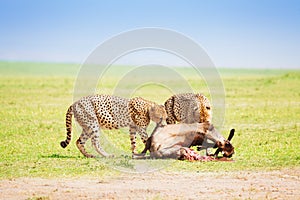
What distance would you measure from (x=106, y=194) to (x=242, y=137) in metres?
7.28

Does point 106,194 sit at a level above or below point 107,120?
below

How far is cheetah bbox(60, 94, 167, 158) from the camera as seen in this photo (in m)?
11.7

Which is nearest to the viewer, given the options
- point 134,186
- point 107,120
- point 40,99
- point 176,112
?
point 134,186

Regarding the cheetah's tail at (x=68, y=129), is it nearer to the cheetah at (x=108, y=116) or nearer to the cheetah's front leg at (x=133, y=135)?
the cheetah at (x=108, y=116)

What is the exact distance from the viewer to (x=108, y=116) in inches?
465

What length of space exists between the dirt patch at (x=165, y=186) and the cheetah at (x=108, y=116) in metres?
2.18

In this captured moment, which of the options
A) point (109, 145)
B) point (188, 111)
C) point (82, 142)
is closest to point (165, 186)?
point (82, 142)

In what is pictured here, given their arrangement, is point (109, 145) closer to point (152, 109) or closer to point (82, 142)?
point (82, 142)

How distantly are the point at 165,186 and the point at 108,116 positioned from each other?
3304 millimetres

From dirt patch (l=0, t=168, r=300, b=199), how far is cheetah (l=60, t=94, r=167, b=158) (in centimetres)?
218

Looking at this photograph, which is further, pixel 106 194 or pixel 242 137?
pixel 242 137

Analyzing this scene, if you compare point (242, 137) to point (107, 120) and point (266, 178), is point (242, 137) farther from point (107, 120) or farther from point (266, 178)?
point (266, 178)

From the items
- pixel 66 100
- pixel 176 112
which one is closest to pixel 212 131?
pixel 176 112

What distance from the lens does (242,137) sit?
48.8ft
